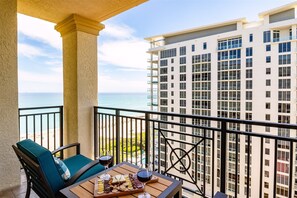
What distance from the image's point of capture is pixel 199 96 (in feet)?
62.8

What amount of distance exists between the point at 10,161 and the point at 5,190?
0.35 metres

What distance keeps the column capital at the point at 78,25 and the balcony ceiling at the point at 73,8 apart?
74mm

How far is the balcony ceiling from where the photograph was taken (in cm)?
234

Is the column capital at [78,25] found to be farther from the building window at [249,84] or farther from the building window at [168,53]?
the building window at [168,53]

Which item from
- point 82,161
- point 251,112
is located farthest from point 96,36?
point 251,112

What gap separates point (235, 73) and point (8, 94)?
18863mm

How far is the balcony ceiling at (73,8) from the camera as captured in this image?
234cm

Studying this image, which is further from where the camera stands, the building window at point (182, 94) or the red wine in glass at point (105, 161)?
the building window at point (182, 94)

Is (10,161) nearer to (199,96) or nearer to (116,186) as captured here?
(116,186)

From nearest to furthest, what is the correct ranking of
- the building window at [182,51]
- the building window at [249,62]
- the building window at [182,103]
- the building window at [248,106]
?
the building window at [248,106]
the building window at [249,62]
the building window at [182,51]
the building window at [182,103]

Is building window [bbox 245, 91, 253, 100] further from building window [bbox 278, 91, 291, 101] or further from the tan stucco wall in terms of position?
the tan stucco wall

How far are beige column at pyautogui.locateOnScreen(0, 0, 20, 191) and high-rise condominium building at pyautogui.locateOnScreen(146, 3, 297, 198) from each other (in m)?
11.2

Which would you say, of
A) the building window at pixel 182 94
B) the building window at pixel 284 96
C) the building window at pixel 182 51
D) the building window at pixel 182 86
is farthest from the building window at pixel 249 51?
the building window at pixel 182 94

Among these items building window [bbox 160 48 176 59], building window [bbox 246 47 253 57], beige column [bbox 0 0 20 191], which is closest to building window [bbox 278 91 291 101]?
building window [bbox 246 47 253 57]
